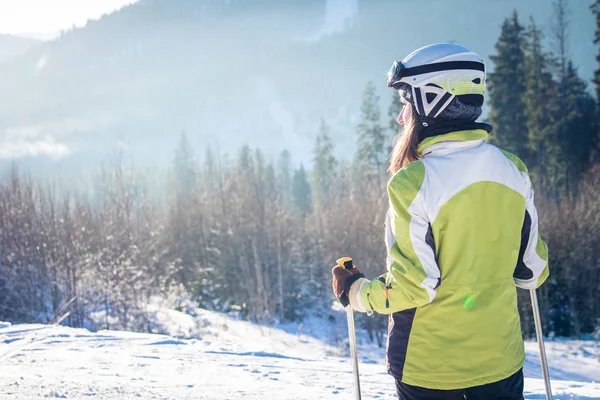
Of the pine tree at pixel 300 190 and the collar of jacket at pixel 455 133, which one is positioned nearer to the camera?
the collar of jacket at pixel 455 133

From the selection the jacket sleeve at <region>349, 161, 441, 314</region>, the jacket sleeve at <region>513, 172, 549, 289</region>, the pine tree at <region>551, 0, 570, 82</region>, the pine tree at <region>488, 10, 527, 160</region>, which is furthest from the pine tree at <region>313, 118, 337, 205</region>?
the jacket sleeve at <region>349, 161, 441, 314</region>

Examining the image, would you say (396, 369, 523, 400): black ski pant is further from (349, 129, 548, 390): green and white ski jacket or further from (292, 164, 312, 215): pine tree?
(292, 164, 312, 215): pine tree

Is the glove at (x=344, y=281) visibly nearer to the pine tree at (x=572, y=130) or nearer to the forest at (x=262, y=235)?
the forest at (x=262, y=235)

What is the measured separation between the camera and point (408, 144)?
2.20 metres

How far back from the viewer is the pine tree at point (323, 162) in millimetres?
53250

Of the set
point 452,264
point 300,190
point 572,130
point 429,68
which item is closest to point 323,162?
point 300,190

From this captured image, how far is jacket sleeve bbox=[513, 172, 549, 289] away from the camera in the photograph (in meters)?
2.22

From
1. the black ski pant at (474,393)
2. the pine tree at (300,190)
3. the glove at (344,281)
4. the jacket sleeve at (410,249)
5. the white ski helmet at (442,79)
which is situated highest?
the white ski helmet at (442,79)

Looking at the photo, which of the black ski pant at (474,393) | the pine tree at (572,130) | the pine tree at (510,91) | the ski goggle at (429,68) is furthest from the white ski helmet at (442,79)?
the pine tree at (510,91)

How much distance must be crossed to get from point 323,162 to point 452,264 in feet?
179

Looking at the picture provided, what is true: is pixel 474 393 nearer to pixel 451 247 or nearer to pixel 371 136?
pixel 451 247

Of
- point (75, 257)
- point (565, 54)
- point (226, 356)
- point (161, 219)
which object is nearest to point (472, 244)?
point (226, 356)

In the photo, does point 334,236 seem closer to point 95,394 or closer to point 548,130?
point 548,130

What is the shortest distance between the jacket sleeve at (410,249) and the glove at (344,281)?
11.2 inches
